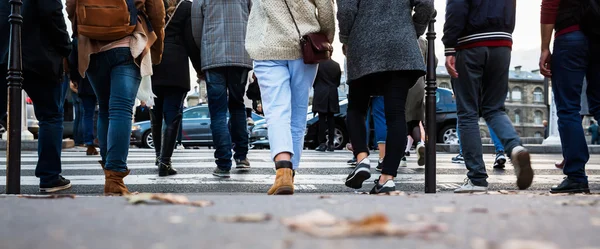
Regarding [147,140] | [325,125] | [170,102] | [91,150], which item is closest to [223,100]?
[170,102]

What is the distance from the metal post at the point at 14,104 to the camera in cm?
395

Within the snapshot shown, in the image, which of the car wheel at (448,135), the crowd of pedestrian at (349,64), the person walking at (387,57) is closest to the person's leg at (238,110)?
the crowd of pedestrian at (349,64)

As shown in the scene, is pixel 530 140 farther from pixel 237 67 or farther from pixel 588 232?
pixel 588 232

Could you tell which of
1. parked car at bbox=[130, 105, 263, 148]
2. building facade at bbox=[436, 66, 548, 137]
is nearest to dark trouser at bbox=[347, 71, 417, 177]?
parked car at bbox=[130, 105, 263, 148]

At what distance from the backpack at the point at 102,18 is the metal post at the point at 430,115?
7.28 ft

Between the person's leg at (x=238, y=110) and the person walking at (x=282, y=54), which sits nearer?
the person walking at (x=282, y=54)

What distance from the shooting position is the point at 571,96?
4.26m

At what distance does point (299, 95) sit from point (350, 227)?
2417 millimetres

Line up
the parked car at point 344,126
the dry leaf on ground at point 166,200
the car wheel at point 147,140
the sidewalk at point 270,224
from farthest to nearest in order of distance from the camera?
the car wheel at point 147,140 < the parked car at point 344,126 < the dry leaf on ground at point 166,200 < the sidewalk at point 270,224

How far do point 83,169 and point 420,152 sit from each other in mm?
3782

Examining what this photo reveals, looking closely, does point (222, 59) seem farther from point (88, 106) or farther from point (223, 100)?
point (88, 106)

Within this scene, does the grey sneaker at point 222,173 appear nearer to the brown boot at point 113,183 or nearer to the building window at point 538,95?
the brown boot at point 113,183

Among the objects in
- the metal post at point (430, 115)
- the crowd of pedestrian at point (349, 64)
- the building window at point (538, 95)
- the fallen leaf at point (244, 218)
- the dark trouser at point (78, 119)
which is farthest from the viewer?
the building window at point (538, 95)

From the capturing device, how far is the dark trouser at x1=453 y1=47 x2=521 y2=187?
176 inches
